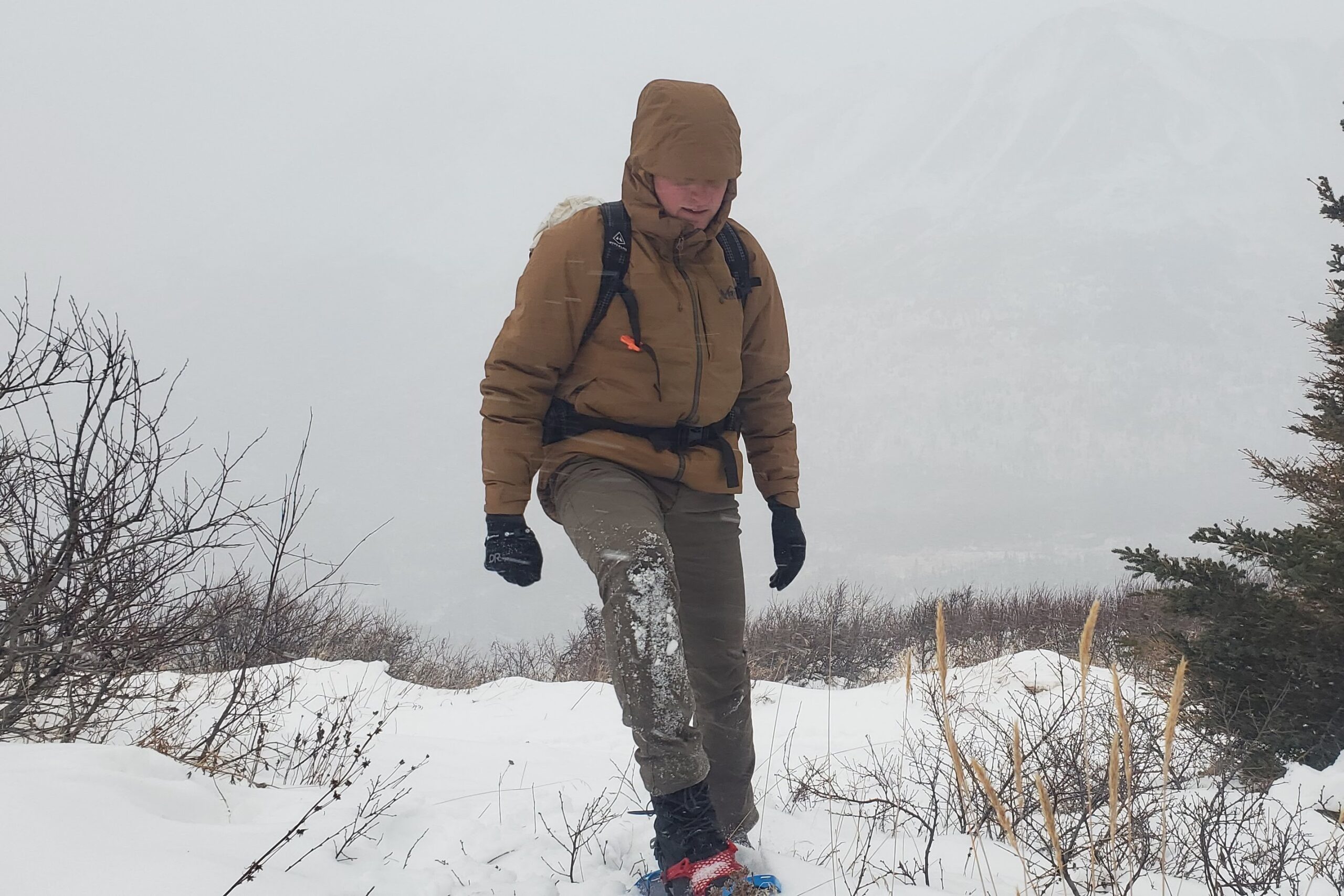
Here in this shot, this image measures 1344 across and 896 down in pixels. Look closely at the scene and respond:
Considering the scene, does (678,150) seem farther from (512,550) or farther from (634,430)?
(512,550)

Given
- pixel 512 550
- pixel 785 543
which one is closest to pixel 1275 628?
pixel 785 543

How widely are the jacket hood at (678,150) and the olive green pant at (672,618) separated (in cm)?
71

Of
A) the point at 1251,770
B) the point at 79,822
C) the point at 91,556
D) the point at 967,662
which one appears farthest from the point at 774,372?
the point at 967,662

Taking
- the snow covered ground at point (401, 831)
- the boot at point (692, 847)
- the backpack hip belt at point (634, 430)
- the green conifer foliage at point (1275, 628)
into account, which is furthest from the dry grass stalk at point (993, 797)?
the green conifer foliage at point (1275, 628)

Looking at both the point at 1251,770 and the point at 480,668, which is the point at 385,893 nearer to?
→ the point at 1251,770

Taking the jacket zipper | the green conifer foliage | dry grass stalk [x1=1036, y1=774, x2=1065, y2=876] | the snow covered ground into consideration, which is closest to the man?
the jacket zipper

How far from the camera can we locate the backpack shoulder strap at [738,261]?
260cm

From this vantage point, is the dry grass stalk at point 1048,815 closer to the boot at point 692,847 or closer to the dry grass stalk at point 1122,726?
the dry grass stalk at point 1122,726

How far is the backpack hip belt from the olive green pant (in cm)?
9

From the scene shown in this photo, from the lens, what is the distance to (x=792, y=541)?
2805 millimetres

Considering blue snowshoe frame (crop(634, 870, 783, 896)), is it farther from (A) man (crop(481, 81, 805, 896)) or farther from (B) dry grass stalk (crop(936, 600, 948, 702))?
(B) dry grass stalk (crop(936, 600, 948, 702))

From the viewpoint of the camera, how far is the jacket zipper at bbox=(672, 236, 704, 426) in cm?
235

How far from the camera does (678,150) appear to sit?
2.33m

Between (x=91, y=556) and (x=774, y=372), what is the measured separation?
2.55m
